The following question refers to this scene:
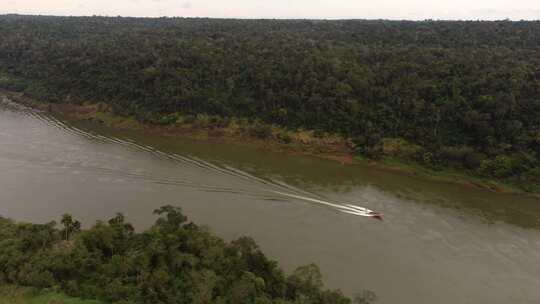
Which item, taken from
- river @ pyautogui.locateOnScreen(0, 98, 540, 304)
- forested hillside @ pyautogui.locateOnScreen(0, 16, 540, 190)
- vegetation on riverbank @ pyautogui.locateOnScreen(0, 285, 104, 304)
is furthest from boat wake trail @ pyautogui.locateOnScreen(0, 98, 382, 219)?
vegetation on riverbank @ pyautogui.locateOnScreen(0, 285, 104, 304)

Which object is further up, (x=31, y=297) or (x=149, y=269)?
(x=149, y=269)

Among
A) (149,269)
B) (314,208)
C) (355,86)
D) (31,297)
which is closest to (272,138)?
(355,86)

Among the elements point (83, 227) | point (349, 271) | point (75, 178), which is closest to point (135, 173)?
point (75, 178)

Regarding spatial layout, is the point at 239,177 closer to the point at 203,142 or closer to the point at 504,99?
the point at 203,142

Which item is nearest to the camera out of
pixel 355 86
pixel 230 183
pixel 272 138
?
pixel 230 183

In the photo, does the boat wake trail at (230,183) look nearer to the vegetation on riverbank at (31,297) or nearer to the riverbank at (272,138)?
the riverbank at (272,138)

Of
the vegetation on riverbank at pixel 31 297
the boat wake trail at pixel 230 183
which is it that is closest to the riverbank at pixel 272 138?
the boat wake trail at pixel 230 183

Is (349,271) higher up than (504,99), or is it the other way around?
(504,99)

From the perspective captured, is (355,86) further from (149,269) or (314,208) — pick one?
(149,269)
